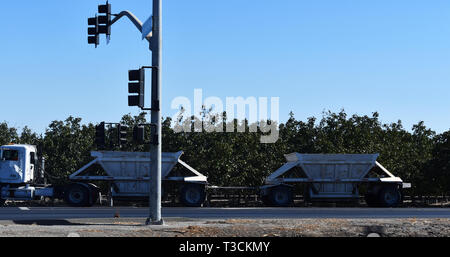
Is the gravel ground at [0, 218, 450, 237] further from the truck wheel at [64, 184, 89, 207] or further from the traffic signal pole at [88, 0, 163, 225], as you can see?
the truck wheel at [64, 184, 89, 207]

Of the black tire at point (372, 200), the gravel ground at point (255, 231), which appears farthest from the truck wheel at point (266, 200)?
the gravel ground at point (255, 231)

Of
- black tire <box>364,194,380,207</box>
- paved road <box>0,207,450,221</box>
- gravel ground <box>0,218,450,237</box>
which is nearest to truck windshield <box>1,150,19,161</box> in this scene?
paved road <box>0,207,450,221</box>

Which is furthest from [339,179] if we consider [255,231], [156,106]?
[255,231]

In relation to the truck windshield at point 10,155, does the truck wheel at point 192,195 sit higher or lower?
lower

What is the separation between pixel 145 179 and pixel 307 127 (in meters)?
18.8

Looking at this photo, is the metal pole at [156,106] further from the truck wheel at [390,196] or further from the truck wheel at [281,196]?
the truck wheel at [390,196]

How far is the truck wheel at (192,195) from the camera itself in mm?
34625

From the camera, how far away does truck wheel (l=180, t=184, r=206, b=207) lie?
Answer: 114 feet

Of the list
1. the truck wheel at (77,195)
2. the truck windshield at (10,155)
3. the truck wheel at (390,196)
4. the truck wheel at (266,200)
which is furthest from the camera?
the truck wheel at (390,196)

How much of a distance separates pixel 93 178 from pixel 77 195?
1.32 metres

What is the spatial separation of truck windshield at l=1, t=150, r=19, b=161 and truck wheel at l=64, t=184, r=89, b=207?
289 centimetres

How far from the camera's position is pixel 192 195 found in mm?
34781

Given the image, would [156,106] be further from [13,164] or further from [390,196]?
[390,196]
